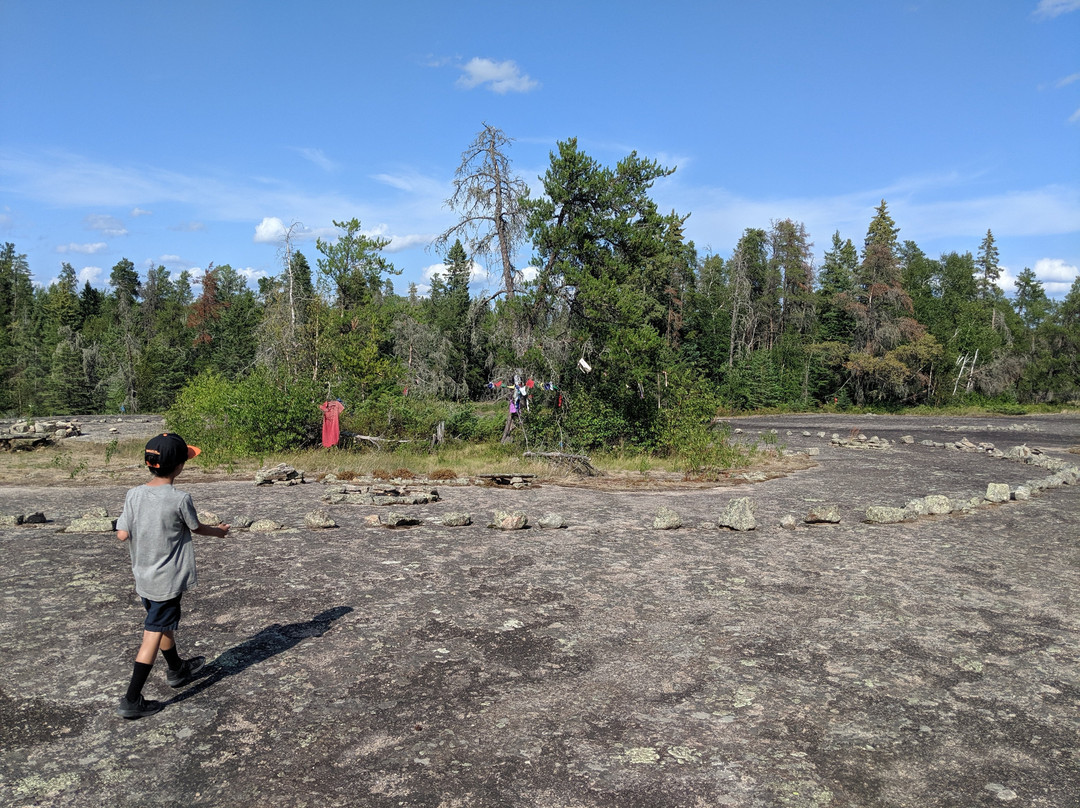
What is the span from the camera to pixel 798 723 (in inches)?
160

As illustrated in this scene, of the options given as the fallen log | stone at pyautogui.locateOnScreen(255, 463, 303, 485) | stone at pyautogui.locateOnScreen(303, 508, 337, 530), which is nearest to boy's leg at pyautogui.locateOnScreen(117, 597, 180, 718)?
stone at pyautogui.locateOnScreen(303, 508, 337, 530)

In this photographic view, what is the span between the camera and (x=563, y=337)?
18.3 meters

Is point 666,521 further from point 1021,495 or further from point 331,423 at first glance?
point 331,423

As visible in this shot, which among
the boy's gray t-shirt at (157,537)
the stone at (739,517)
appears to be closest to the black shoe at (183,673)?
the boy's gray t-shirt at (157,537)

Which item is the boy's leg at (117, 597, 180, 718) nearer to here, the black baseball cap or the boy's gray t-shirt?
the boy's gray t-shirt

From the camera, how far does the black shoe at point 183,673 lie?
435 centimetres

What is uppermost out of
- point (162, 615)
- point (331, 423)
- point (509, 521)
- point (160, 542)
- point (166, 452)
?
point (166, 452)

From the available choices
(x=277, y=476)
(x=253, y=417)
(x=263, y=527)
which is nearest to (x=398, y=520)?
(x=263, y=527)

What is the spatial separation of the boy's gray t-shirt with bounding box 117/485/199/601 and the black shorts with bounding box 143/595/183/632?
0.16ft

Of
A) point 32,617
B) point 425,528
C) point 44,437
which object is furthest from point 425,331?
point 32,617

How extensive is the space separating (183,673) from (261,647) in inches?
28.8

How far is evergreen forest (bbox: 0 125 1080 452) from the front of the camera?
1831 cm

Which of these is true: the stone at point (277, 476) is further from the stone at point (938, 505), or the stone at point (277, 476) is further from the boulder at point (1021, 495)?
the boulder at point (1021, 495)

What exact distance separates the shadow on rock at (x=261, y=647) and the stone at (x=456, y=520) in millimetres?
3439
